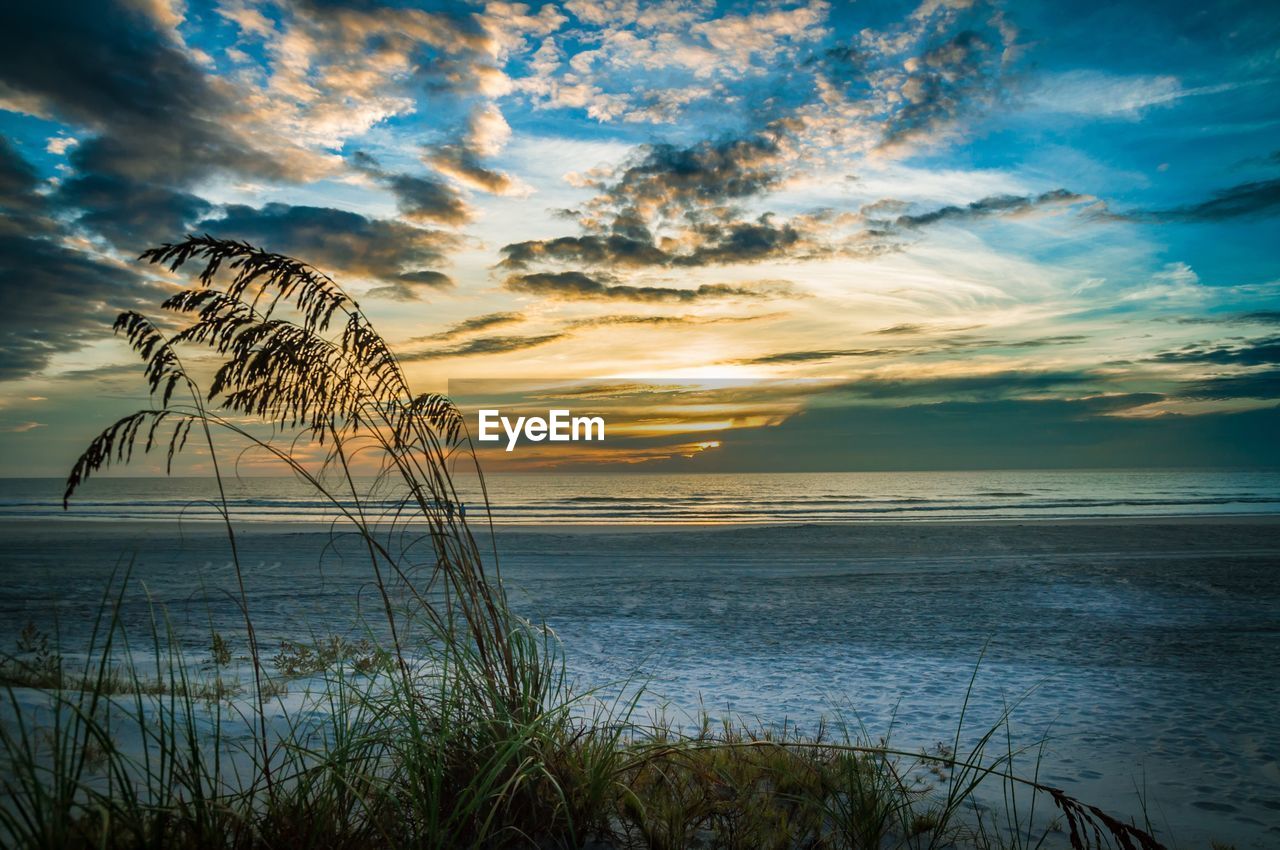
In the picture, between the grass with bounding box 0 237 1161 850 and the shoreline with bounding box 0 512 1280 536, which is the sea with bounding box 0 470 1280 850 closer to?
the grass with bounding box 0 237 1161 850

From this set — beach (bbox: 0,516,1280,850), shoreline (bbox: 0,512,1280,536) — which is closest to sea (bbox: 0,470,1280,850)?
beach (bbox: 0,516,1280,850)

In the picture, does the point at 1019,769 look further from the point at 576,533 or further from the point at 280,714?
the point at 576,533

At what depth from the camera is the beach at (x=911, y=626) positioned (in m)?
5.46

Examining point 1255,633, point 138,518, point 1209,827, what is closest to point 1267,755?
point 1209,827

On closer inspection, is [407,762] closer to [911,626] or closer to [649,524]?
[911,626]

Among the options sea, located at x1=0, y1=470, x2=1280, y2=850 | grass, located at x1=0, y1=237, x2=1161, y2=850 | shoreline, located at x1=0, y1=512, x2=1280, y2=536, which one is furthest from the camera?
shoreline, located at x1=0, y1=512, x2=1280, y2=536

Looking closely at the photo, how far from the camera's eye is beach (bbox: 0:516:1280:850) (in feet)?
17.9

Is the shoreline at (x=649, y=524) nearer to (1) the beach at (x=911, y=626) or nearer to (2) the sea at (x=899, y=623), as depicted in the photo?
(2) the sea at (x=899, y=623)

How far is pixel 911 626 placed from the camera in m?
10.2

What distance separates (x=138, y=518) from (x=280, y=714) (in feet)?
116

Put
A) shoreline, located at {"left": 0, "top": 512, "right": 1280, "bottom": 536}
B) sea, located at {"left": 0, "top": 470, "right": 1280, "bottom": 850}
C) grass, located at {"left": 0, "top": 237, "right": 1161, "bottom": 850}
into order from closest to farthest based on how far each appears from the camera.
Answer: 1. grass, located at {"left": 0, "top": 237, "right": 1161, "bottom": 850}
2. sea, located at {"left": 0, "top": 470, "right": 1280, "bottom": 850}
3. shoreline, located at {"left": 0, "top": 512, "right": 1280, "bottom": 536}

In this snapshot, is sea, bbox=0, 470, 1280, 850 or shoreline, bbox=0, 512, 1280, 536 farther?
shoreline, bbox=0, 512, 1280, 536

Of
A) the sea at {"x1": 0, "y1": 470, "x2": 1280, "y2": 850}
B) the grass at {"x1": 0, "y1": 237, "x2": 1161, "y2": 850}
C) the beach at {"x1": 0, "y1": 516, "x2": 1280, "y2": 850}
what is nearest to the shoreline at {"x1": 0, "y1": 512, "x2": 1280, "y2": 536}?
the sea at {"x1": 0, "y1": 470, "x2": 1280, "y2": 850}

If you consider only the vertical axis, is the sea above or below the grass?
below
